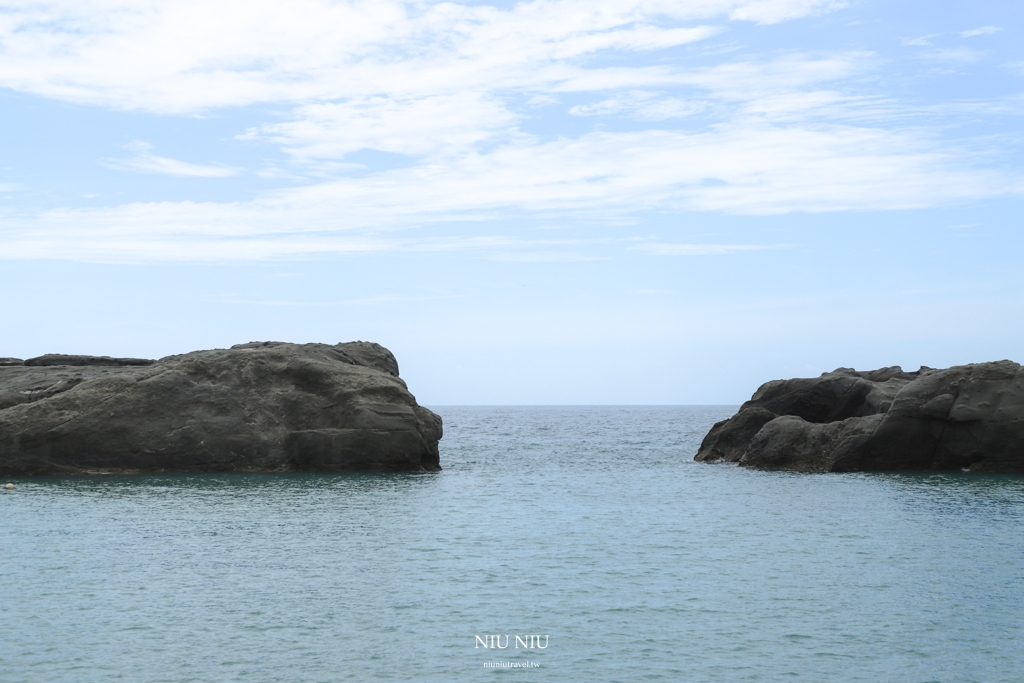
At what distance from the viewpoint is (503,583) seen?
68.8 feet

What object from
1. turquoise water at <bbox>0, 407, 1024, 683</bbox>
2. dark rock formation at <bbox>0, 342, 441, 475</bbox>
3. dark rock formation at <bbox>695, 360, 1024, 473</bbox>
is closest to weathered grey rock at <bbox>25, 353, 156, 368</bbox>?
dark rock formation at <bbox>0, 342, 441, 475</bbox>

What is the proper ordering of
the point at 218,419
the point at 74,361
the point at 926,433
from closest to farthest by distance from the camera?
1. the point at 218,419
2. the point at 926,433
3. the point at 74,361

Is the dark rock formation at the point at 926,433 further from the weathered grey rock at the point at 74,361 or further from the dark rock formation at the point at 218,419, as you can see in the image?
the weathered grey rock at the point at 74,361

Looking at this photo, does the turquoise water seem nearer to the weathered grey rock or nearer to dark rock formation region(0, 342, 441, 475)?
dark rock formation region(0, 342, 441, 475)

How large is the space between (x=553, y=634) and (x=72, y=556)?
1379 cm

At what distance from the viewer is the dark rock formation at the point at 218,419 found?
40.6 m

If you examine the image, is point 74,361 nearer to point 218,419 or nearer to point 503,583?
point 218,419

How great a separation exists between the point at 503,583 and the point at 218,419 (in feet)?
82.8

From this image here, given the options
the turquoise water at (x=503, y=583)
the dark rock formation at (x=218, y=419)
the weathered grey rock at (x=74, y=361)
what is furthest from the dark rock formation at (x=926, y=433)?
the weathered grey rock at (x=74, y=361)

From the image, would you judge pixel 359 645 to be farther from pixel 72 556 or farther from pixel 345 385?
pixel 345 385

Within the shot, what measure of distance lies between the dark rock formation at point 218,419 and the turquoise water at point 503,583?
3795 millimetres

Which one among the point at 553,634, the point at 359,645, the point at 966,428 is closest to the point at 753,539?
the point at 553,634

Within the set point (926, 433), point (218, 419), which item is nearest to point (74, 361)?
point (218, 419)

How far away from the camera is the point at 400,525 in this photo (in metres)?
28.7
